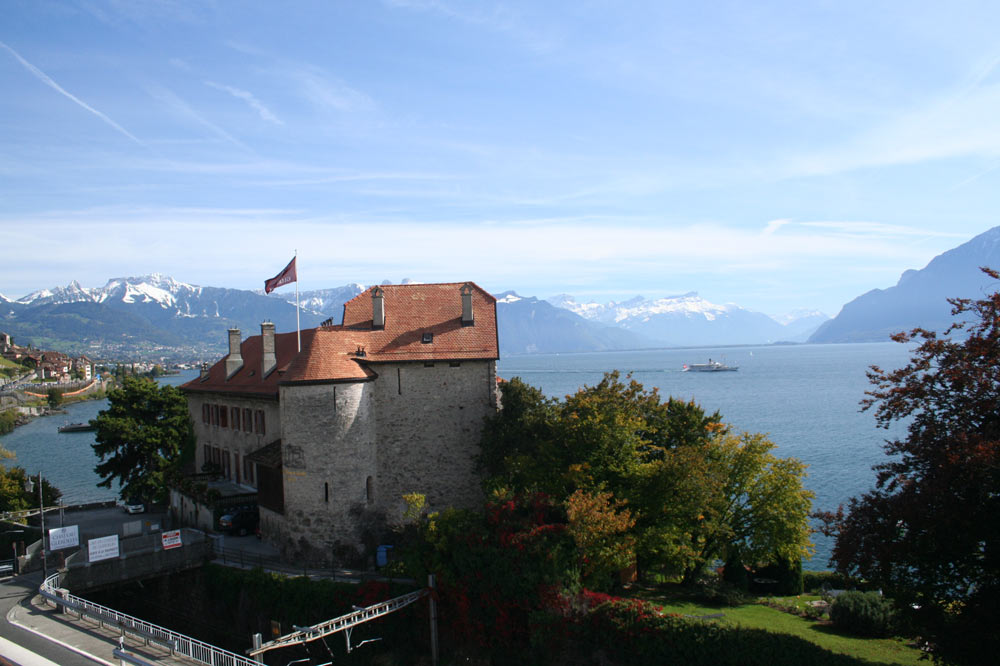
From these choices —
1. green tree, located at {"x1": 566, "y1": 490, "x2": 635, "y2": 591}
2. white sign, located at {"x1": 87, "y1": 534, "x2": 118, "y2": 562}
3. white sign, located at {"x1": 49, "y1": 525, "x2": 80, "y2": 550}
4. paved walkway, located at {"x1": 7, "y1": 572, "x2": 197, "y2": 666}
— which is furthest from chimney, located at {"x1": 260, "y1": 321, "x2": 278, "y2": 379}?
green tree, located at {"x1": 566, "y1": 490, "x2": 635, "y2": 591}

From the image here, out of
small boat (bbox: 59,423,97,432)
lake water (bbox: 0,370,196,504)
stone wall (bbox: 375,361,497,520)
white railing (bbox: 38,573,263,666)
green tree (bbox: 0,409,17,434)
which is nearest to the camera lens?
white railing (bbox: 38,573,263,666)

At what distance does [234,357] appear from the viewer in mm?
45844

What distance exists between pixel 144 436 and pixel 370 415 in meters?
20.5

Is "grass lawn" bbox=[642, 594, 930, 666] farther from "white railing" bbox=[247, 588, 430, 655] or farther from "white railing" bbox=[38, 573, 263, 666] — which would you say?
"white railing" bbox=[38, 573, 263, 666]

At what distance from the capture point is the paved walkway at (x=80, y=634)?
22.7 metres

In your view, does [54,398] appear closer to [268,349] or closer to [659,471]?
[268,349]

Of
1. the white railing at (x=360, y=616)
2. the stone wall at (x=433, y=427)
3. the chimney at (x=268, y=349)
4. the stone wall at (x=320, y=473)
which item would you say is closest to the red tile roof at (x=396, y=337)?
the chimney at (x=268, y=349)

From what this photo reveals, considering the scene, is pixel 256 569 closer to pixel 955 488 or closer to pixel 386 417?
pixel 386 417

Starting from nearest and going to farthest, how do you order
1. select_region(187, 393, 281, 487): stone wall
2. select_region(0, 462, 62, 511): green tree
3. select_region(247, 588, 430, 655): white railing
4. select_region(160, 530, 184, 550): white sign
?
select_region(247, 588, 430, 655): white railing → select_region(160, 530, 184, 550): white sign → select_region(187, 393, 281, 487): stone wall → select_region(0, 462, 62, 511): green tree

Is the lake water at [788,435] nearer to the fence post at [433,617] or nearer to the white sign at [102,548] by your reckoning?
the fence post at [433,617]

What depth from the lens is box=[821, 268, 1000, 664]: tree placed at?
58.2 feet

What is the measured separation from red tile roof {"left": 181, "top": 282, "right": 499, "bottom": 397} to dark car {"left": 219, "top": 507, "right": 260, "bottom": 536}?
629 centimetres

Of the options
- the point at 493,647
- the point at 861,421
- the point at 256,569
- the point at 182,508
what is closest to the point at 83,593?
the point at 256,569

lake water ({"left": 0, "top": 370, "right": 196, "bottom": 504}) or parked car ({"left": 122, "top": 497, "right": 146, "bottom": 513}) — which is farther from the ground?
parked car ({"left": 122, "top": 497, "right": 146, "bottom": 513})
